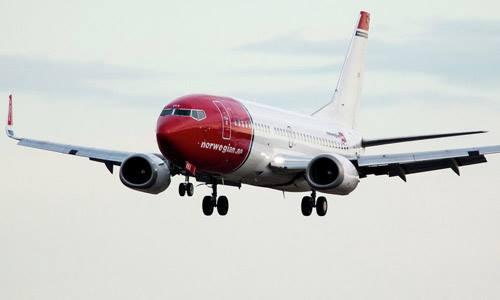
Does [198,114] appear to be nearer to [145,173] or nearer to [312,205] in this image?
[145,173]

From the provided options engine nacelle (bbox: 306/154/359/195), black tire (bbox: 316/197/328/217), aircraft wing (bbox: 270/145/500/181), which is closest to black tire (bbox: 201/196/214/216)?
aircraft wing (bbox: 270/145/500/181)

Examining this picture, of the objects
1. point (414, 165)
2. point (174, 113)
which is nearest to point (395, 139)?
point (414, 165)

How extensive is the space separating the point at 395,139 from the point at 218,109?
42.8 ft

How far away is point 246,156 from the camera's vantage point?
6788 centimetres

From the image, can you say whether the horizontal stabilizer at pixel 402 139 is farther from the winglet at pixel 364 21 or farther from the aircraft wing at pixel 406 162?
the winglet at pixel 364 21

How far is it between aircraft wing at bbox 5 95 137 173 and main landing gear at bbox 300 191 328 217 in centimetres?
873

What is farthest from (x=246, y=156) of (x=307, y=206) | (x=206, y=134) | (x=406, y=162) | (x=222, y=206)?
(x=406, y=162)

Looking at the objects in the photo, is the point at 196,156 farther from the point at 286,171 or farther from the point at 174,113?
the point at 286,171

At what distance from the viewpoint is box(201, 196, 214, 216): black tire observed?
2776 inches

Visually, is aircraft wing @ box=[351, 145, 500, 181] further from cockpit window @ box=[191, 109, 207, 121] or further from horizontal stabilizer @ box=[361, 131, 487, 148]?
cockpit window @ box=[191, 109, 207, 121]

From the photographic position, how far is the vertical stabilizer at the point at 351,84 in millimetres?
85869

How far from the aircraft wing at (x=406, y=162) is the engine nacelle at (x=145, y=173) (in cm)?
521

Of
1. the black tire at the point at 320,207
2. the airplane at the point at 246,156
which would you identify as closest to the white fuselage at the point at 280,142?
the airplane at the point at 246,156

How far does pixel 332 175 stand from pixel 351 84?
21.8 metres
